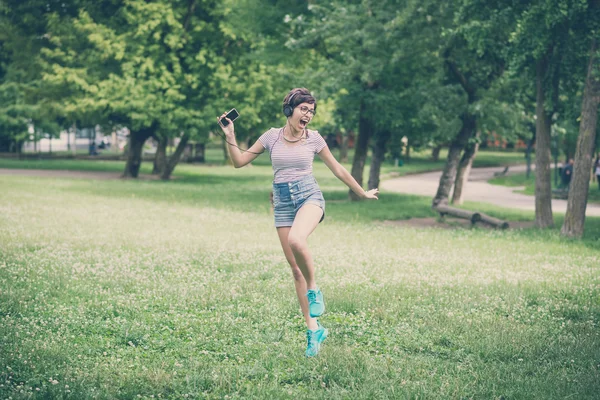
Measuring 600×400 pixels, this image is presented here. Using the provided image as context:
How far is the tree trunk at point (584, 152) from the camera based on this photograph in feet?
55.1

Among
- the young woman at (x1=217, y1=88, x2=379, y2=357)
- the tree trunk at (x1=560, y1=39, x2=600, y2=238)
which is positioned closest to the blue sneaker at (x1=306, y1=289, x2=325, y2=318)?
the young woman at (x1=217, y1=88, x2=379, y2=357)

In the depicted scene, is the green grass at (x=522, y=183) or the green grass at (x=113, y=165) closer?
the green grass at (x=522, y=183)

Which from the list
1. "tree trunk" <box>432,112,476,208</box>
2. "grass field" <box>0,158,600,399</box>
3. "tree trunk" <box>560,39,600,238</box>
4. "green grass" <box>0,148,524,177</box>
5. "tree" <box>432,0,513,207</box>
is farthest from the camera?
"green grass" <box>0,148,524,177</box>

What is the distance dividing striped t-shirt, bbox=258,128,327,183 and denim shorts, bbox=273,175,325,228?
0.06 m

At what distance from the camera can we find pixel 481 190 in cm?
3788

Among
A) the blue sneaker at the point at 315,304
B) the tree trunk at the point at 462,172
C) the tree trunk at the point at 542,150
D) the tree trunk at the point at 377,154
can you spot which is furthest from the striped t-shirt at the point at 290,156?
the tree trunk at the point at 377,154

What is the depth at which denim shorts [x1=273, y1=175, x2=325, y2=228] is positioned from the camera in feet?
23.2

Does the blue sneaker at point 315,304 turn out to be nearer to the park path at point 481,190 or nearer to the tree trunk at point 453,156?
the tree trunk at point 453,156

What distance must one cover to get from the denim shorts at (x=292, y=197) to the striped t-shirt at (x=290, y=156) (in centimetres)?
6

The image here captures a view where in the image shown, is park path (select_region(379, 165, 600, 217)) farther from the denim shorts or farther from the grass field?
the denim shorts

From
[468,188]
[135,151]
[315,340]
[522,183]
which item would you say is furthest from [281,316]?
[522,183]

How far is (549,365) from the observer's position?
21.7ft

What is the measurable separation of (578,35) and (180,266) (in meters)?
12.0

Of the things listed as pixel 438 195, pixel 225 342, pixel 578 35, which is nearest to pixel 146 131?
pixel 438 195
